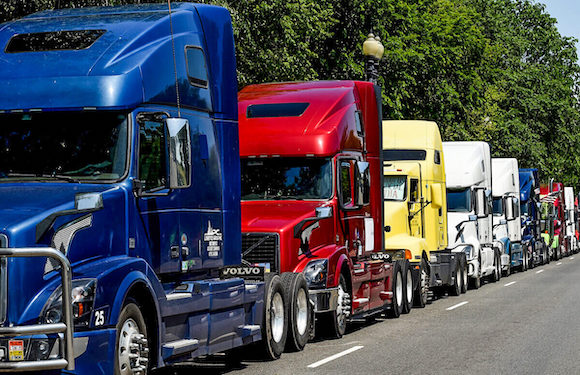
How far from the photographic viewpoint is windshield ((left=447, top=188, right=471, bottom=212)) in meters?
29.5

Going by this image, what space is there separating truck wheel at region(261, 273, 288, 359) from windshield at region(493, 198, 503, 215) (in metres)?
23.6

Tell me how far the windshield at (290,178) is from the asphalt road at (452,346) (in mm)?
2254

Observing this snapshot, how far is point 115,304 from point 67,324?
0.96 meters

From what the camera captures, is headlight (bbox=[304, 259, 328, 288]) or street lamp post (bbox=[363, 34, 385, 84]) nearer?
headlight (bbox=[304, 259, 328, 288])

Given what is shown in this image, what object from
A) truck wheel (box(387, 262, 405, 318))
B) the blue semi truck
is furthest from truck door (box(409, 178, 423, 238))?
the blue semi truck

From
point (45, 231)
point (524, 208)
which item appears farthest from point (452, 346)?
point (524, 208)

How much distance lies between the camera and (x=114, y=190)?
369 inches

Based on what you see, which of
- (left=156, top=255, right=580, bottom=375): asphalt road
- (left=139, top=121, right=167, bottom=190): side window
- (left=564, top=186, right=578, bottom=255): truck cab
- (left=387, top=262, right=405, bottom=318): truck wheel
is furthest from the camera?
(left=564, top=186, right=578, bottom=255): truck cab

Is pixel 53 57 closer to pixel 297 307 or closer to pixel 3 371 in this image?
pixel 3 371

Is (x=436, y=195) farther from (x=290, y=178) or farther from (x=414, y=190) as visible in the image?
(x=290, y=178)

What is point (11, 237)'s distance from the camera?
8109mm

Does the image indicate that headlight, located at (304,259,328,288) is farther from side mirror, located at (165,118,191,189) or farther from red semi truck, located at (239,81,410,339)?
side mirror, located at (165,118,191,189)

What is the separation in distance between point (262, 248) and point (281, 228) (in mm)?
382

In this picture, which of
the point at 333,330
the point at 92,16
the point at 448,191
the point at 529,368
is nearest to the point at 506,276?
the point at 448,191
